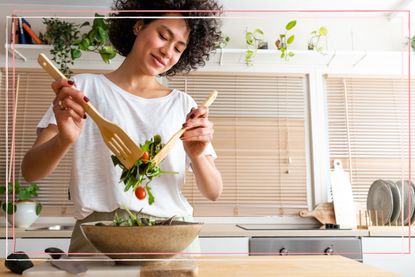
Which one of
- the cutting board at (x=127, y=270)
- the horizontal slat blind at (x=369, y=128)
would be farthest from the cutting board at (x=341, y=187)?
the cutting board at (x=127, y=270)

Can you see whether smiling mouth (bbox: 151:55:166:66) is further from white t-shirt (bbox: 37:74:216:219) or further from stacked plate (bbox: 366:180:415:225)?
stacked plate (bbox: 366:180:415:225)

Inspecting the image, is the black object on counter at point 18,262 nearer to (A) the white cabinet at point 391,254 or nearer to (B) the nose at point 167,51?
(B) the nose at point 167,51

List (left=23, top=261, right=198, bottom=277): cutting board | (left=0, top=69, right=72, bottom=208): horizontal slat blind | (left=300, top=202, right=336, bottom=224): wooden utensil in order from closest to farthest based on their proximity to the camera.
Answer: (left=23, top=261, right=198, bottom=277): cutting board < (left=0, top=69, right=72, bottom=208): horizontal slat blind < (left=300, top=202, right=336, bottom=224): wooden utensil

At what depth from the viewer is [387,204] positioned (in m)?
0.72

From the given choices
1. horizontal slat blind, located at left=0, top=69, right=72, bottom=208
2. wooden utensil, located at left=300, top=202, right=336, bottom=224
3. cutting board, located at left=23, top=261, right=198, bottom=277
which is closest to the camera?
cutting board, located at left=23, top=261, right=198, bottom=277

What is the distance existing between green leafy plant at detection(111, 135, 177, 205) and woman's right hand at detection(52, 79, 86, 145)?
0.21 ft

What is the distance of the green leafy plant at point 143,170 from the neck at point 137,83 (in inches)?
3.2

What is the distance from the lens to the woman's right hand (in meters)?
0.50

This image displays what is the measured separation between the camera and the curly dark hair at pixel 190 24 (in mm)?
560

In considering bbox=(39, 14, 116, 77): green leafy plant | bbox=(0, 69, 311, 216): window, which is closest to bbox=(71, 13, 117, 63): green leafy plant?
bbox=(39, 14, 116, 77): green leafy plant

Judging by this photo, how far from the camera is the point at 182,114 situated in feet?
1.93

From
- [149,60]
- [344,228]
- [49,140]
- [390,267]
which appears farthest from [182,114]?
[344,228]

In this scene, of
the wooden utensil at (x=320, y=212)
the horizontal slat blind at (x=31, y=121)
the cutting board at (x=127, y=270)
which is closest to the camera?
the cutting board at (x=127, y=270)

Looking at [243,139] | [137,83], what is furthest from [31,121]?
[243,139]
